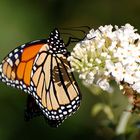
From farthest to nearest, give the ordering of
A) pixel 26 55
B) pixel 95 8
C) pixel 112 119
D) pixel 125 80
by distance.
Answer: pixel 95 8 → pixel 112 119 → pixel 26 55 → pixel 125 80

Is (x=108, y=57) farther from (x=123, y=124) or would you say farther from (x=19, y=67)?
(x=123, y=124)

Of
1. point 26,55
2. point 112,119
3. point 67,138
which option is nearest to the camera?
point 26,55

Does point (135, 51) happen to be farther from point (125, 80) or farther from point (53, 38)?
point (53, 38)

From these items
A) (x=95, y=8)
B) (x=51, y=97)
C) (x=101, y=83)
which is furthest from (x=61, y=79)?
(x=95, y=8)

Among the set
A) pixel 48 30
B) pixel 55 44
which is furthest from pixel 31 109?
pixel 48 30

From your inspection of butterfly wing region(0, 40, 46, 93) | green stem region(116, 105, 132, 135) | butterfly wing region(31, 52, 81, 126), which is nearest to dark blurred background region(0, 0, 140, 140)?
green stem region(116, 105, 132, 135)
